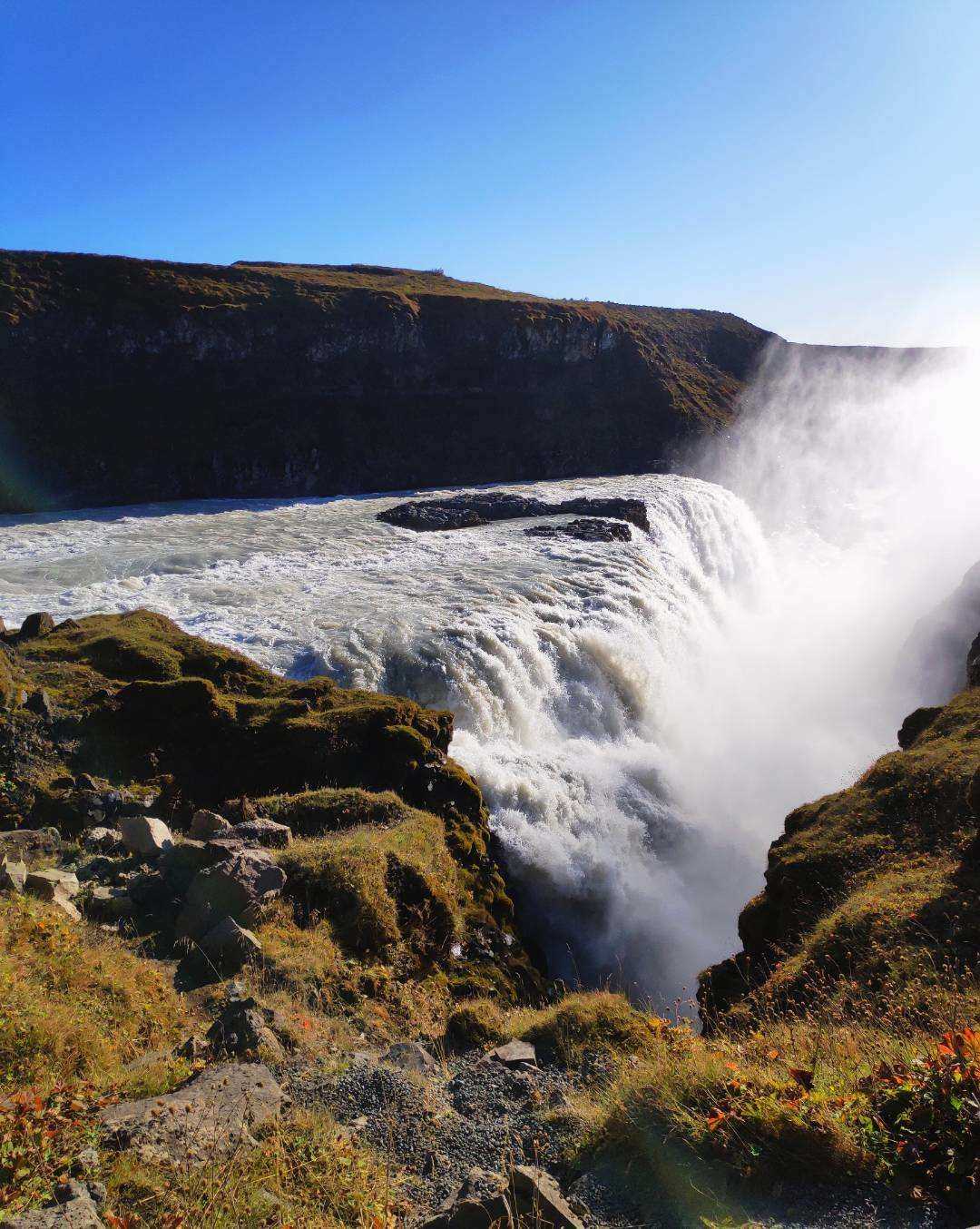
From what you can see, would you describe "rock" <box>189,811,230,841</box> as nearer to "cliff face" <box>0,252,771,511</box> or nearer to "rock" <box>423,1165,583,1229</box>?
"rock" <box>423,1165,583,1229</box>

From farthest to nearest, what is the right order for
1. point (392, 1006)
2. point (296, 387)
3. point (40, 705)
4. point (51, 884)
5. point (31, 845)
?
1. point (296, 387)
2. point (40, 705)
3. point (31, 845)
4. point (392, 1006)
5. point (51, 884)

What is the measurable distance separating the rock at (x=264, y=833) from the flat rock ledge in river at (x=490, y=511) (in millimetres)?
23508

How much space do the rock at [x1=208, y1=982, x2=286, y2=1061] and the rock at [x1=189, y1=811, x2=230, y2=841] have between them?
9.72ft

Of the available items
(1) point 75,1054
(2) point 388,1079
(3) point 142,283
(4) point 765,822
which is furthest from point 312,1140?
(3) point 142,283

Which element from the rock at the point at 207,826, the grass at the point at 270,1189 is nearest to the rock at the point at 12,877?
the rock at the point at 207,826

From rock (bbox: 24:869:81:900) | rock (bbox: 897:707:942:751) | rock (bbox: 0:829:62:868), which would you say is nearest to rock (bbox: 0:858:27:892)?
rock (bbox: 24:869:81:900)

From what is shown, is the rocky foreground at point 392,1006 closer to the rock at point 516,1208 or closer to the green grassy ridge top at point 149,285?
the rock at point 516,1208

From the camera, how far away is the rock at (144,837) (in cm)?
767

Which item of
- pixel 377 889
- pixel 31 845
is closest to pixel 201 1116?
pixel 377 889

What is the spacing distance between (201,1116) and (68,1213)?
0.93m

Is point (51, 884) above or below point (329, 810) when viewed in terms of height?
above

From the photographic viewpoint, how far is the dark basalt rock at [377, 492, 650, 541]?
3212 centimetres

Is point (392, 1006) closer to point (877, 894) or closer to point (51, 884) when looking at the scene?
point (51, 884)

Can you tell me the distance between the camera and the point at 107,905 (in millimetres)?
6809
